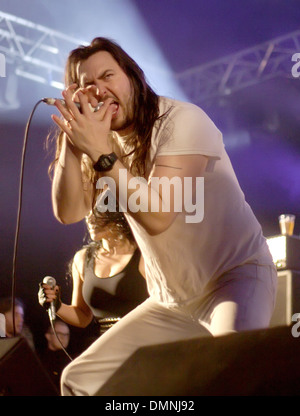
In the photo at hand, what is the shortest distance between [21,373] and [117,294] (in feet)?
5.94

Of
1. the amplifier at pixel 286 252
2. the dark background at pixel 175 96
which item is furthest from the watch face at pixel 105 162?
the dark background at pixel 175 96

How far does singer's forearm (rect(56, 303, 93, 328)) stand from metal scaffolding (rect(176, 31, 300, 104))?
3841 millimetres

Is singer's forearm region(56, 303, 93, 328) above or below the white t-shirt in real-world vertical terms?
below

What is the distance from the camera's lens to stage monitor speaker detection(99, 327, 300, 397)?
1.13 meters

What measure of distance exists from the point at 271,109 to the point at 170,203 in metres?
5.51

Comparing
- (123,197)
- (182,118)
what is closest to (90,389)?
(123,197)

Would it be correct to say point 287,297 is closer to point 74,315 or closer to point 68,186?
point 74,315

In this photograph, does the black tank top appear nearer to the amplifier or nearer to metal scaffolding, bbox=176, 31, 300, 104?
the amplifier

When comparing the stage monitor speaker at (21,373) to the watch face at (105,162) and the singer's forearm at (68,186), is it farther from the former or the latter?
the singer's forearm at (68,186)

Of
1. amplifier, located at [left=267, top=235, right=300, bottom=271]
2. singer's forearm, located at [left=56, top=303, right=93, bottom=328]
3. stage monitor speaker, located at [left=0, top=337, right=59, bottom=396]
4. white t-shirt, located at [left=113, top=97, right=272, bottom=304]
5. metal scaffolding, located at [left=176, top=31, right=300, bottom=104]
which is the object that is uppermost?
metal scaffolding, located at [left=176, top=31, right=300, bottom=104]

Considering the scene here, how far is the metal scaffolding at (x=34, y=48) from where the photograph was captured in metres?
5.60

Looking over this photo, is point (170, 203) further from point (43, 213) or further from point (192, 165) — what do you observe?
point (43, 213)

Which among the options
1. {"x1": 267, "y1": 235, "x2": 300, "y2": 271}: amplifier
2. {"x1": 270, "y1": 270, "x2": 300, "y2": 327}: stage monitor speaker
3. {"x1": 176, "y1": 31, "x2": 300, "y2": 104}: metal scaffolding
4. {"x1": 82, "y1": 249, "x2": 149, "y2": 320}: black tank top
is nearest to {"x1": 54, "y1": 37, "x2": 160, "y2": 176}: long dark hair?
{"x1": 82, "y1": 249, "x2": 149, "y2": 320}: black tank top
